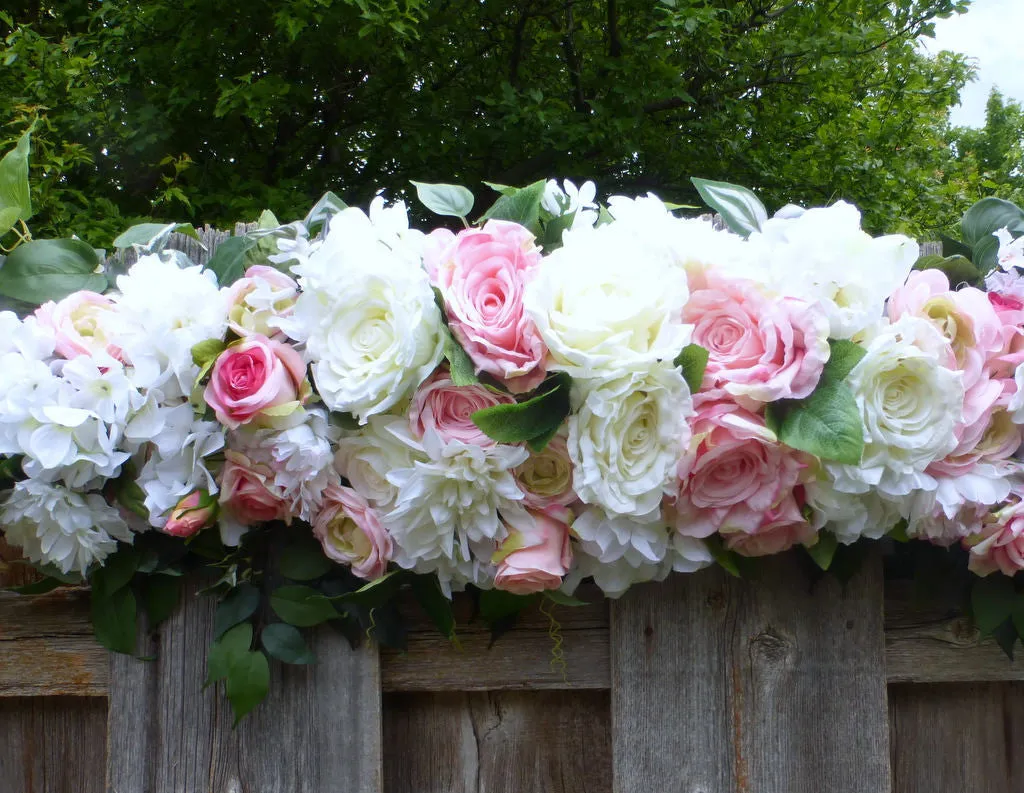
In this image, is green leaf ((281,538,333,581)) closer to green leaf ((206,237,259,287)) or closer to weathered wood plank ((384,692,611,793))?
weathered wood plank ((384,692,611,793))

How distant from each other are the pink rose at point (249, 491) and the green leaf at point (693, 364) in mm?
433

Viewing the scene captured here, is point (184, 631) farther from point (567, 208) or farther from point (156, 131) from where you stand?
point (156, 131)

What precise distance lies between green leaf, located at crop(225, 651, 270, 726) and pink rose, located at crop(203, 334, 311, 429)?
27 centimetres

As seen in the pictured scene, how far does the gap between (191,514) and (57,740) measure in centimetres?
46

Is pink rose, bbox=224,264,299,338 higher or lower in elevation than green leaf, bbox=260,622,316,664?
higher

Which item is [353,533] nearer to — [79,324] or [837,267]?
[79,324]

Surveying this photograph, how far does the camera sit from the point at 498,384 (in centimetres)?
87

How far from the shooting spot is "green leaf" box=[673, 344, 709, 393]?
0.84 metres

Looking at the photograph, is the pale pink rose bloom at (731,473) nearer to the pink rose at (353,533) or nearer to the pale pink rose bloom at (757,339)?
the pale pink rose bloom at (757,339)

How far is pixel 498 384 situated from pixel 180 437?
0.34 metres

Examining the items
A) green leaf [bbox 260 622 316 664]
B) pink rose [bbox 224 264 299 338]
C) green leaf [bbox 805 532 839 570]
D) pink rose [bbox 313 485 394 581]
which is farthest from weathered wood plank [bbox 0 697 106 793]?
green leaf [bbox 805 532 839 570]

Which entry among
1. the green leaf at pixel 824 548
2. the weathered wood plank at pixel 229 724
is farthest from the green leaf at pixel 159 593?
the green leaf at pixel 824 548

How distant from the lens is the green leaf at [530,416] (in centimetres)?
81

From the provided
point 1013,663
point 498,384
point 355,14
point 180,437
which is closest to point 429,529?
point 498,384
